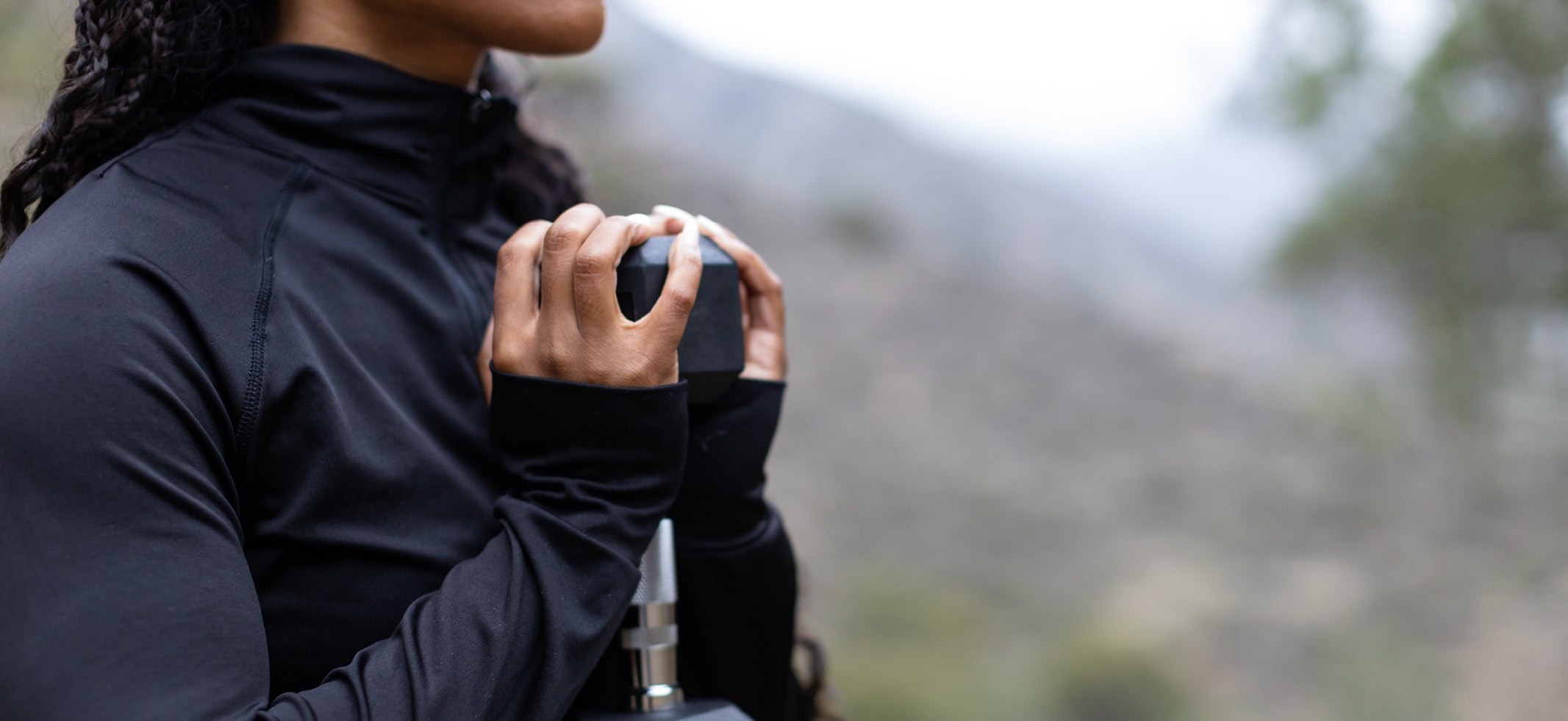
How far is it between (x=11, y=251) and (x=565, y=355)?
0.39 m

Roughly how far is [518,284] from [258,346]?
19cm

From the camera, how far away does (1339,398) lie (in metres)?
11.0

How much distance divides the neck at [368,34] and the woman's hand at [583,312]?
29cm

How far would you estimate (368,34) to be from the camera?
97 centimetres

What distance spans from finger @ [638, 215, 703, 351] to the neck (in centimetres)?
35

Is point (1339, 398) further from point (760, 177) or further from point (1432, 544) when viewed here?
point (760, 177)

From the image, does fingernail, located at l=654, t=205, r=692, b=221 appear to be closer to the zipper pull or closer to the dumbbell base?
the zipper pull

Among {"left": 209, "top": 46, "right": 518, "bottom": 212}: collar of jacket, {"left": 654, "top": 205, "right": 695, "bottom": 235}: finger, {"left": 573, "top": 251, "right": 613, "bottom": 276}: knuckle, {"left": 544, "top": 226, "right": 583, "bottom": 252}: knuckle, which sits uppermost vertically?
{"left": 209, "top": 46, "right": 518, "bottom": 212}: collar of jacket

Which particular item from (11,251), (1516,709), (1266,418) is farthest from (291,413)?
(1266,418)

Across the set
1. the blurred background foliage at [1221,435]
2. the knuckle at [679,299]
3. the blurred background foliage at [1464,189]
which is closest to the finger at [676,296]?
the knuckle at [679,299]

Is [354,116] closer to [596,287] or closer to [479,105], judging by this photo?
[479,105]

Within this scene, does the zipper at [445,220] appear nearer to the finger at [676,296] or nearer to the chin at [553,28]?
the chin at [553,28]

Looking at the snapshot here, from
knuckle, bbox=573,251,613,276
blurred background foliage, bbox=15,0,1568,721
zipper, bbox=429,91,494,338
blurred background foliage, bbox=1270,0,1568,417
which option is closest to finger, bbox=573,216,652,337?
knuckle, bbox=573,251,613,276

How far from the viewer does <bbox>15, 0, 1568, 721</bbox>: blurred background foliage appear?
22.4ft
